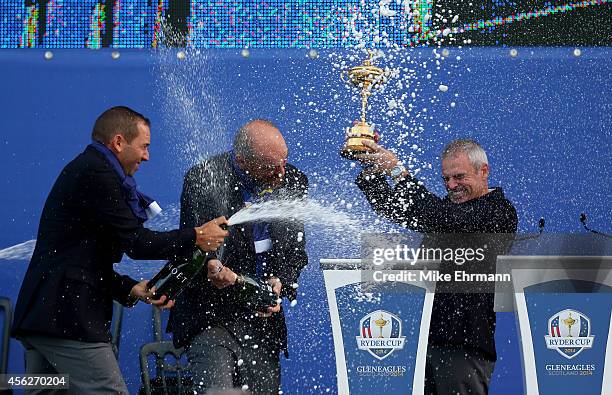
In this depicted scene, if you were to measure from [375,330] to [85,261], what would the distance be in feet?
3.54

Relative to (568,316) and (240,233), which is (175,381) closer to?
(240,233)

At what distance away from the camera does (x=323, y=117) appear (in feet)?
12.6

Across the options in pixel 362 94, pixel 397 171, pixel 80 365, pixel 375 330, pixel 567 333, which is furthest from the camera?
pixel 362 94

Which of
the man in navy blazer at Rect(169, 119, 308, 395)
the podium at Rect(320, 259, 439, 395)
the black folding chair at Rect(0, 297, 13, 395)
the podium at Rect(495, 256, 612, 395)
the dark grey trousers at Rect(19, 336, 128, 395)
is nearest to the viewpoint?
the dark grey trousers at Rect(19, 336, 128, 395)

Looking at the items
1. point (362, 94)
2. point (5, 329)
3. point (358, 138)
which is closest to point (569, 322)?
point (358, 138)

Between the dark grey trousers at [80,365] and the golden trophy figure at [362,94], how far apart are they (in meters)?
1.26

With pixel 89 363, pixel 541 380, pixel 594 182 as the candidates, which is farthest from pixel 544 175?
pixel 89 363

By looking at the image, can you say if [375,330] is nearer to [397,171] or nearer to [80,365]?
[397,171]

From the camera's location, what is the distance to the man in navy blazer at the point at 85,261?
3.20 metres

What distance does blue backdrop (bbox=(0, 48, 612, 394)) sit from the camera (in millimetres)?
3822

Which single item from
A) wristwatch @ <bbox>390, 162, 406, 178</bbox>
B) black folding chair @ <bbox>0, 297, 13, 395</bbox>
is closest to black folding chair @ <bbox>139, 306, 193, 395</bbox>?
black folding chair @ <bbox>0, 297, 13, 395</bbox>

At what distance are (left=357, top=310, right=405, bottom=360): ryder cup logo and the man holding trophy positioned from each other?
188 mm

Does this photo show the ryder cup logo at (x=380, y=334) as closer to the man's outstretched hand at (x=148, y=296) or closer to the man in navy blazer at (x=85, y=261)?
the man in navy blazer at (x=85, y=261)

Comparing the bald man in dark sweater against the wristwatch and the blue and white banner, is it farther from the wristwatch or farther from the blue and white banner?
A: the blue and white banner
